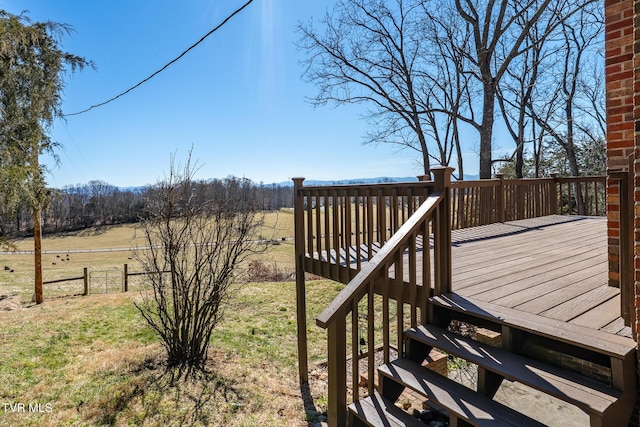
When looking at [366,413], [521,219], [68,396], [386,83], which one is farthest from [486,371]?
[386,83]

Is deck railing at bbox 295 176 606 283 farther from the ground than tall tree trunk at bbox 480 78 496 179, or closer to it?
closer to it

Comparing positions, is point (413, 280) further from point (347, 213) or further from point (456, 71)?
point (456, 71)

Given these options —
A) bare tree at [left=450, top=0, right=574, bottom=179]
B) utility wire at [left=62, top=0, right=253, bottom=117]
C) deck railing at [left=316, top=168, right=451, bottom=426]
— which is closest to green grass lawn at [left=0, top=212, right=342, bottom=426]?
deck railing at [left=316, top=168, right=451, bottom=426]

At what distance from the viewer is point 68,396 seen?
404 cm

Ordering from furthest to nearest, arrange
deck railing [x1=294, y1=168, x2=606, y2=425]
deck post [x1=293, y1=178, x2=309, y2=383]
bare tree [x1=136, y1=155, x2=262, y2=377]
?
bare tree [x1=136, y1=155, x2=262, y2=377]
deck post [x1=293, y1=178, x2=309, y2=383]
deck railing [x1=294, y1=168, x2=606, y2=425]

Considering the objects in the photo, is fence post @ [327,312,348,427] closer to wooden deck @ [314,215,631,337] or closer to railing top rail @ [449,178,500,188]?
wooden deck @ [314,215,631,337]

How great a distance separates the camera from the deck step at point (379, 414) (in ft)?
6.71

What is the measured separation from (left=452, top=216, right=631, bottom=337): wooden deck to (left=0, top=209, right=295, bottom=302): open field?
29.6ft

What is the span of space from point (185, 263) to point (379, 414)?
3.75 meters

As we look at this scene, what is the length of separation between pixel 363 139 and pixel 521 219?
869cm

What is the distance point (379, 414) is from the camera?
214 centimetres

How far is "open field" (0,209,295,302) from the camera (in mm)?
14273

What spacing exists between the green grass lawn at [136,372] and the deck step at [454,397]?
2.01m

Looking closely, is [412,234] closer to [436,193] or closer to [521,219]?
[436,193]
